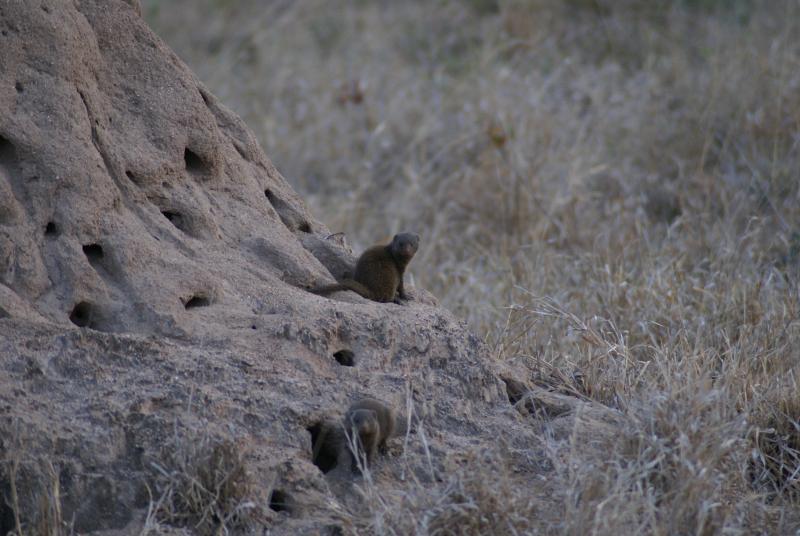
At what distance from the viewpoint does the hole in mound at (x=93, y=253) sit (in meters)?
3.20

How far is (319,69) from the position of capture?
9961 millimetres

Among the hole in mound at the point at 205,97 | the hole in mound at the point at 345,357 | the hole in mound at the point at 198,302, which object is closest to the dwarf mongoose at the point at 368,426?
the hole in mound at the point at 345,357

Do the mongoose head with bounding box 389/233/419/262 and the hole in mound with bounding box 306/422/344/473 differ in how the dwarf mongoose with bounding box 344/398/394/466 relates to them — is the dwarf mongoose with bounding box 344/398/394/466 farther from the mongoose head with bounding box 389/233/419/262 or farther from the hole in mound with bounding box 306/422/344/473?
the mongoose head with bounding box 389/233/419/262

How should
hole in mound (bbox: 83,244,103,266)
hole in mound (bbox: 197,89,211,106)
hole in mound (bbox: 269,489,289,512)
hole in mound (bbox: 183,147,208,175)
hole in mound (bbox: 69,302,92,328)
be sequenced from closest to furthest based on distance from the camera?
1. hole in mound (bbox: 269,489,289,512)
2. hole in mound (bbox: 69,302,92,328)
3. hole in mound (bbox: 83,244,103,266)
4. hole in mound (bbox: 183,147,208,175)
5. hole in mound (bbox: 197,89,211,106)

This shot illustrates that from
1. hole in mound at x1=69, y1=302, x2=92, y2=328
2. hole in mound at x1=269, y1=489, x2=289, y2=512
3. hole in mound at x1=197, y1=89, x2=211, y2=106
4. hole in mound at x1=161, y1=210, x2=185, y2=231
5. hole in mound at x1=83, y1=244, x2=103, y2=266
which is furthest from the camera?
hole in mound at x1=197, y1=89, x2=211, y2=106

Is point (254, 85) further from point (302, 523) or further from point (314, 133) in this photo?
point (302, 523)

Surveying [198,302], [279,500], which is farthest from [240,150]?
[279,500]

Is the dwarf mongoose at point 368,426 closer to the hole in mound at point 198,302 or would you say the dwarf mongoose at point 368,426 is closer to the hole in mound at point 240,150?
the hole in mound at point 198,302

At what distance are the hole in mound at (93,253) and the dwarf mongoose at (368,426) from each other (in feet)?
3.01

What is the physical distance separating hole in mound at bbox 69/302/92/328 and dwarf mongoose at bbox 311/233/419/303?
2.70 feet

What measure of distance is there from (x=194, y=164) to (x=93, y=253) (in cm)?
62

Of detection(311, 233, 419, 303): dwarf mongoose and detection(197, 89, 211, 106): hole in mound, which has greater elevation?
detection(197, 89, 211, 106): hole in mound

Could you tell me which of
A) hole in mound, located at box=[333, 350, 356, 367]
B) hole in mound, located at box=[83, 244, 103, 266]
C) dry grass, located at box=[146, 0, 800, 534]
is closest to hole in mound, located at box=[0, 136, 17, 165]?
hole in mound, located at box=[83, 244, 103, 266]

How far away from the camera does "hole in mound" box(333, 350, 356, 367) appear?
11.1 ft
